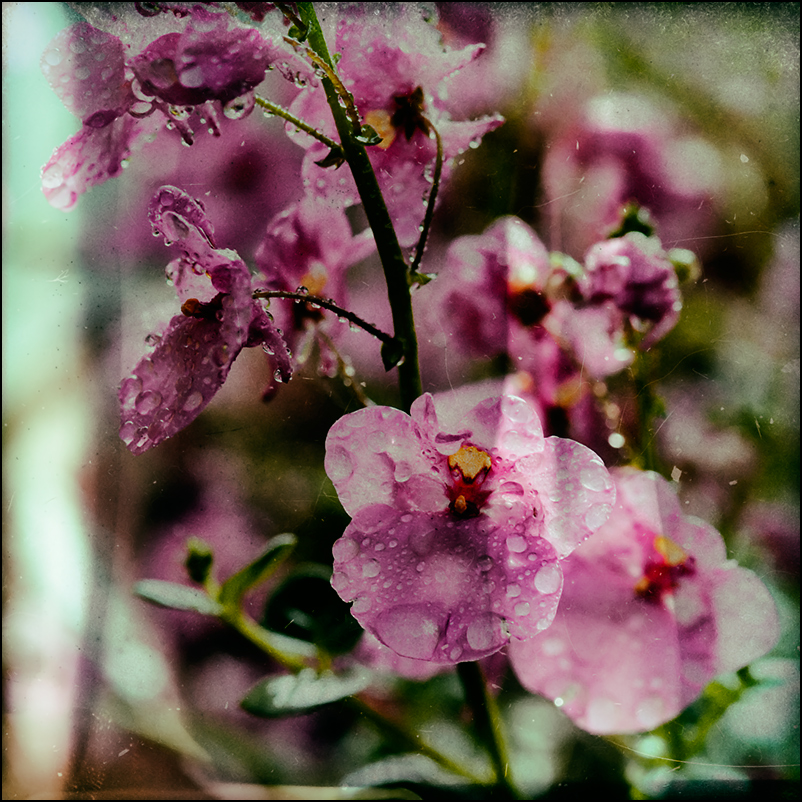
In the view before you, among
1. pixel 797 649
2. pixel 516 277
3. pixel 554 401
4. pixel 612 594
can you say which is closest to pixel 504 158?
pixel 516 277

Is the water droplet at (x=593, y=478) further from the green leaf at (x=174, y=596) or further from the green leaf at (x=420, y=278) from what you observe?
the green leaf at (x=174, y=596)

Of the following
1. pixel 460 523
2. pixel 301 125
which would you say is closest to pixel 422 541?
pixel 460 523

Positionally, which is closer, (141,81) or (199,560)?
(141,81)

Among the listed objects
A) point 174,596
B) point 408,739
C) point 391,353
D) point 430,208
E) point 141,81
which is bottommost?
point 408,739

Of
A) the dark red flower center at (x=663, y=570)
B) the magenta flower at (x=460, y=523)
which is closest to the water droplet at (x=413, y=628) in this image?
the magenta flower at (x=460, y=523)

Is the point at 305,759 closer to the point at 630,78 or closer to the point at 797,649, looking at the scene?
the point at 797,649

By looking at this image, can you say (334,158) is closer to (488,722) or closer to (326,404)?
(326,404)
